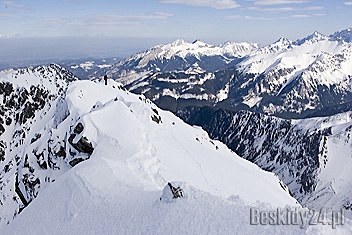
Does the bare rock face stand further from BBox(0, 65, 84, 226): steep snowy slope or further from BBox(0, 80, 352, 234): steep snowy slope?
BBox(0, 80, 352, 234): steep snowy slope

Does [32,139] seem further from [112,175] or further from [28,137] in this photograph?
[112,175]

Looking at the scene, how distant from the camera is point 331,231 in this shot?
58.4 feet

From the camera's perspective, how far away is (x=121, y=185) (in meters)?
34.2

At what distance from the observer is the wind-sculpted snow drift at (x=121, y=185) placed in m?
23.0

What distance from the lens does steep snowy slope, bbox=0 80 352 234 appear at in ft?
72.6

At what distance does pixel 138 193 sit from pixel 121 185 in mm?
3924

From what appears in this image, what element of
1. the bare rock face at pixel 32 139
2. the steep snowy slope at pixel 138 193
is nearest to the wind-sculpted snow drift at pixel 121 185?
the steep snowy slope at pixel 138 193

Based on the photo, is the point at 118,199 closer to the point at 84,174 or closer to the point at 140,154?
the point at 84,174


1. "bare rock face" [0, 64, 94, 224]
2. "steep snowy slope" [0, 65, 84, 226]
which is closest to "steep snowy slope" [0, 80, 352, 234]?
"bare rock face" [0, 64, 94, 224]

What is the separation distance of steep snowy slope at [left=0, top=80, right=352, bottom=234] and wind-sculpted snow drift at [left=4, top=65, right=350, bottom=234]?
0.08 m

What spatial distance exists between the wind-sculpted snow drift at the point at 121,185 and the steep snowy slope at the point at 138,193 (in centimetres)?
8

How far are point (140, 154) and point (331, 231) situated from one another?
1351 inches

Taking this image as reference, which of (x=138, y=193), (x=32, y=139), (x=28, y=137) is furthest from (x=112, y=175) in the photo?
(x=28, y=137)

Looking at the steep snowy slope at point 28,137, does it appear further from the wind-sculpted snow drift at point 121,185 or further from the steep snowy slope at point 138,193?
the steep snowy slope at point 138,193
